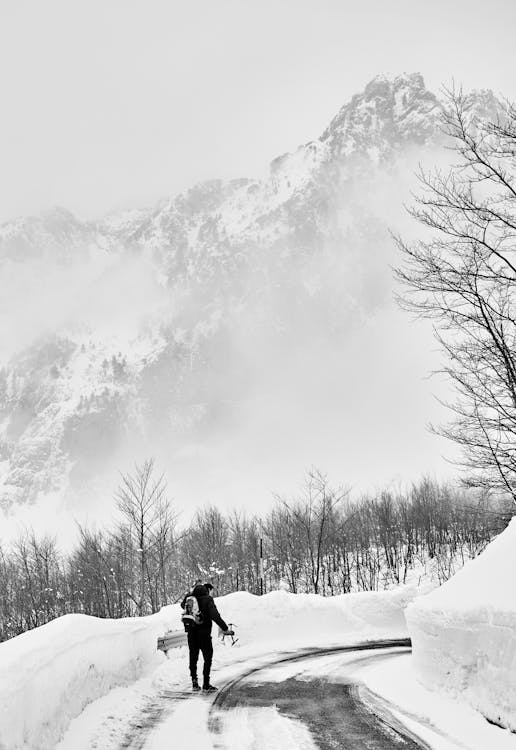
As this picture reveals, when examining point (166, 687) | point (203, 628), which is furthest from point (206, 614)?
point (166, 687)

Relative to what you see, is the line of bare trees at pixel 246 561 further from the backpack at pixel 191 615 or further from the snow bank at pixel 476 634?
the snow bank at pixel 476 634

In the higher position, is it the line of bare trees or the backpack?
the backpack

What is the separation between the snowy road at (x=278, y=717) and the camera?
618 centimetres

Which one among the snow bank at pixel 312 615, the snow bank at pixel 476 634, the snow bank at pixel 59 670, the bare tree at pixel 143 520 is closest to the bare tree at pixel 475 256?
the snow bank at pixel 476 634

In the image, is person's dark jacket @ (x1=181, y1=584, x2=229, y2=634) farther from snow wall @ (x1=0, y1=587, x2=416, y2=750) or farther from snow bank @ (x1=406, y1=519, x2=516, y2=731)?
snow bank @ (x1=406, y1=519, x2=516, y2=731)

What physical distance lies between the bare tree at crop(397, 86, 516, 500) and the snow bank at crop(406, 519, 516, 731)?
4.03 meters

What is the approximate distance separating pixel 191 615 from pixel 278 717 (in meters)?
2.88

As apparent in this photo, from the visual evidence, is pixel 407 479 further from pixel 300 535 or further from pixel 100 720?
pixel 100 720

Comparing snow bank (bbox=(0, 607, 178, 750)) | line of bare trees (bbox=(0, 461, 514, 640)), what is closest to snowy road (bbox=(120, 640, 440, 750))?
snow bank (bbox=(0, 607, 178, 750))

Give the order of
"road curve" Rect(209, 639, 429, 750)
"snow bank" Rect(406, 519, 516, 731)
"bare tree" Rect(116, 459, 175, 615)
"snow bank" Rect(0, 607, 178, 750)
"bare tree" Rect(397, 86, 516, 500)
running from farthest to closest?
"bare tree" Rect(116, 459, 175, 615)
"bare tree" Rect(397, 86, 516, 500)
"snow bank" Rect(406, 519, 516, 731)
"road curve" Rect(209, 639, 429, 750)
"snow bank" Rect(0, 607, 178, 750)

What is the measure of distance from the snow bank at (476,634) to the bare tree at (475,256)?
13.2 ft

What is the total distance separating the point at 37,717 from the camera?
19.6 ft

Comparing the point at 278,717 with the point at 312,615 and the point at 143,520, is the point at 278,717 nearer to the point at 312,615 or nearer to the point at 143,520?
the point at 312,615

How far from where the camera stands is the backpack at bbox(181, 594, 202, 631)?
9828mm
